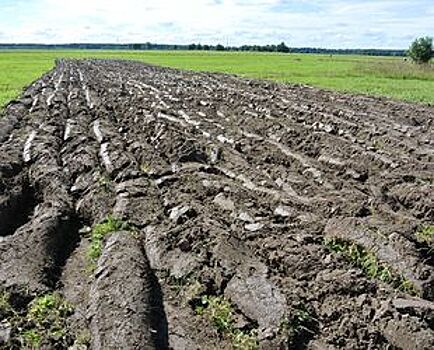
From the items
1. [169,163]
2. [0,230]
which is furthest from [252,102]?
[0,230]

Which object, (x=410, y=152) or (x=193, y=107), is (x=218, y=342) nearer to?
(x=410, y=152)

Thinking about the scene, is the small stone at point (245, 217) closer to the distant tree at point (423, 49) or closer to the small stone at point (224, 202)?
the small stone at point (224, 202)

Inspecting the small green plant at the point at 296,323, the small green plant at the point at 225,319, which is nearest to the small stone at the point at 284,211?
the small green plant at the point at 225,319

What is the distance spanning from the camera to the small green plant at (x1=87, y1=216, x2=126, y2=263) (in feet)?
24.3

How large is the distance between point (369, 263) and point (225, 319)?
1566 millimetres

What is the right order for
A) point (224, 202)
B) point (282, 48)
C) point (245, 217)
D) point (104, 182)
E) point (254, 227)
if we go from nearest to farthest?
point (254, 227), point (245, 217), point (224, 202), point (104, 182), point (282, 48)

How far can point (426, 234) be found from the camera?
7.24 metres

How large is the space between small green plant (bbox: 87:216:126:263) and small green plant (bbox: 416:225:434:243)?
130 inches

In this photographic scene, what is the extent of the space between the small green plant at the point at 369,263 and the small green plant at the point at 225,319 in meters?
1.36

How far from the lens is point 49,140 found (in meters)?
13.5

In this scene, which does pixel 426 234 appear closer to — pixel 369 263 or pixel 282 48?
pixel 369 263

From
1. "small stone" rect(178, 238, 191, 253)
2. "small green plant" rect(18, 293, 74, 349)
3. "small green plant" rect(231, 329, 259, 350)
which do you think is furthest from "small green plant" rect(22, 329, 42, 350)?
"small stone" rect(178, 238, 191, 253)

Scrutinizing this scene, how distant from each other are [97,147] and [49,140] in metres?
1.29

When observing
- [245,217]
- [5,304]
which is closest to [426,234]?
[245,217]
